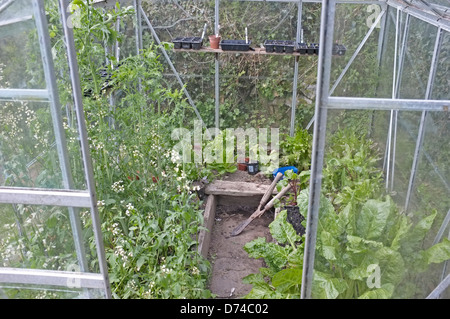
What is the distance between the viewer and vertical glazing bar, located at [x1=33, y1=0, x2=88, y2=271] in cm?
166

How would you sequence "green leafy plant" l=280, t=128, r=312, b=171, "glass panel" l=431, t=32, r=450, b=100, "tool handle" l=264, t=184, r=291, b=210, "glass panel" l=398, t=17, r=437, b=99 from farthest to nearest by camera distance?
1. "green leafy plant" l=280, t=128, r=312, b=171
2. "tool handle" l=264, t=184, r=291, b=210
3. "glass panel" l=398, t=17, r=437, b=99
4. "glass panel" l=431, t=32, r=450, b=100

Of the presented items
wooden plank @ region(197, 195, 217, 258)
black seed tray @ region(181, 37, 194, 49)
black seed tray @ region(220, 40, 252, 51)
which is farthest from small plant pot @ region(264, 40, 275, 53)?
wooden plank @ region(197, 195, 217, 258)

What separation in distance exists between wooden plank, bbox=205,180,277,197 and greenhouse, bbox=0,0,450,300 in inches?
0.8

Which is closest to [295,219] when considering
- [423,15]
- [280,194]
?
[280,194]

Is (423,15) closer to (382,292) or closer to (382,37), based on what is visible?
(382,37)

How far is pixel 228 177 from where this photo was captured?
4.74m

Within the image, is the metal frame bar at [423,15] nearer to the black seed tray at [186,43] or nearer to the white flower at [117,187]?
the black seed tray at [186,43]

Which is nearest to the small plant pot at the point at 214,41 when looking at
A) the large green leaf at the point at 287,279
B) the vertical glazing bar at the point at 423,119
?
the vertical glazing bar at the point at 423,119

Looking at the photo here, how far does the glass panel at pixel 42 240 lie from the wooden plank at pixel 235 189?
7.49ft

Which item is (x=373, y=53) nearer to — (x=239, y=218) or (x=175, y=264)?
(x=239, y=218)

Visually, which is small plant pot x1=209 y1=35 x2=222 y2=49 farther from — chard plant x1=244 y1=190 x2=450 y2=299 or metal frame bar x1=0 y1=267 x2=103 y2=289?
metal frame bar x1=0 y1=267 x2=103 y2=289

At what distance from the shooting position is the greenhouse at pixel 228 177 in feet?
5.83

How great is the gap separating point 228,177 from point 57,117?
307 centimetres
